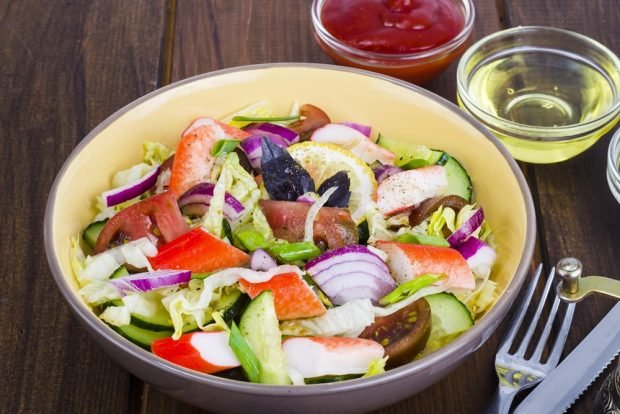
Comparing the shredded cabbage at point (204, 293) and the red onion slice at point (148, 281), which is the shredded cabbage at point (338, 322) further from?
the red onion slice at point (148, 281)

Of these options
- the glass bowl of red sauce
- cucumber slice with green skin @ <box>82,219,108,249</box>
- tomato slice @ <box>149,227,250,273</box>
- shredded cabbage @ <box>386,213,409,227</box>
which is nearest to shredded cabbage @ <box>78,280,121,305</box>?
tomato slice @ <box>149,227,250,273</box>

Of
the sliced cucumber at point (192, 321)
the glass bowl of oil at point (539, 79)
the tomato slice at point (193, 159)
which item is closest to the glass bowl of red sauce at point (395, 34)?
the glass bowl of oil at point (539, 79)

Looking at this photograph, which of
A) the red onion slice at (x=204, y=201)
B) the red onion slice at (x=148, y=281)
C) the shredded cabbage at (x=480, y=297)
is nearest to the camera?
the red onion slice at (x=148, y=281)

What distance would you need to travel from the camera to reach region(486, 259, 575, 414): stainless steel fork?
210cm

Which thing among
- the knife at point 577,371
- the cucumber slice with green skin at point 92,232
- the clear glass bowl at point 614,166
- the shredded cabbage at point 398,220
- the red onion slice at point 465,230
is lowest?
the knife at point 577,371

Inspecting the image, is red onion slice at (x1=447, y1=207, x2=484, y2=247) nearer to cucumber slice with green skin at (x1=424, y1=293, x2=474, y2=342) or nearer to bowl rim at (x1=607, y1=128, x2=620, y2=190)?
cucumber slice with green skin at (x1=424, y1=293, x2=474, y2=342)

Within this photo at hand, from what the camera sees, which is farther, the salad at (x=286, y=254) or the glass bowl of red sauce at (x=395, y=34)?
the glass bowl of red sauce at (x=395, y=34)

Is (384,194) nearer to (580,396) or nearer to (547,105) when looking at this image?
(580,396)

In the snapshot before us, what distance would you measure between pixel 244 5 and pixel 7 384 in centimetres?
174

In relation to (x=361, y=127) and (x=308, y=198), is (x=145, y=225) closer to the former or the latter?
(x=308, y=198)

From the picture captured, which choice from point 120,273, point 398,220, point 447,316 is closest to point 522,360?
point 447,316

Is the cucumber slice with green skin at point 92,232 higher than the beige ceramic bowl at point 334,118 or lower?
lower

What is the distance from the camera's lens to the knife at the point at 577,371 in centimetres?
202

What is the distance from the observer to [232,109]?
8.83 feet
